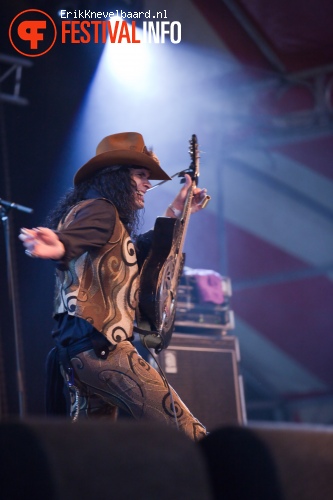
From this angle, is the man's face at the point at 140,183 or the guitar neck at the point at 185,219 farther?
the guitar neck at the point at 185,219

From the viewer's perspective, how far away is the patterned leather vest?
3.14 m

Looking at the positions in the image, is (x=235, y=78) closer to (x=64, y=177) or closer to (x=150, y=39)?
(x=150, y=39)

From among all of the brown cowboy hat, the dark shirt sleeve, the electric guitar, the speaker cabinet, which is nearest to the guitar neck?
the electric guitar

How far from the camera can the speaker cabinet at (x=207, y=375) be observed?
17.6 ft

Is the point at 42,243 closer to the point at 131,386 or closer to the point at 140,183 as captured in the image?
the point at 131,386

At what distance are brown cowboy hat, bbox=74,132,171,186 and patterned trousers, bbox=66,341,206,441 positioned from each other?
93 centimetres

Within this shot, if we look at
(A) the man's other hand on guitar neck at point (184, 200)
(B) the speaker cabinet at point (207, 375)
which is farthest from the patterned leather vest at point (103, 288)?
(B) the speaker cabinet at point (207, 375)

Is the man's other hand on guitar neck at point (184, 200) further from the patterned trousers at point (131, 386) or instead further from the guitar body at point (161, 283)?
the patterned trousers at point (131, 386)

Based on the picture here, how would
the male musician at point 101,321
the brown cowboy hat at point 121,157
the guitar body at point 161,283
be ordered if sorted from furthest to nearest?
the brown cowboy hat at point 121,157, the guitar body at point 161,283, the male musician at point 101,321

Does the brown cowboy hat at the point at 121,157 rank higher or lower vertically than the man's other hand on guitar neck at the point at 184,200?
higher

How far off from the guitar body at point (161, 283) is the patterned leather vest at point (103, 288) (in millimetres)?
78

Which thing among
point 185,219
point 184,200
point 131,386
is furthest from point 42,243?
point 184,200

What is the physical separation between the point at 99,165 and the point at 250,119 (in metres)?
5.01

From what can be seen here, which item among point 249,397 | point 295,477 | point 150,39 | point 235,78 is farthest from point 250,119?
point 295,477
